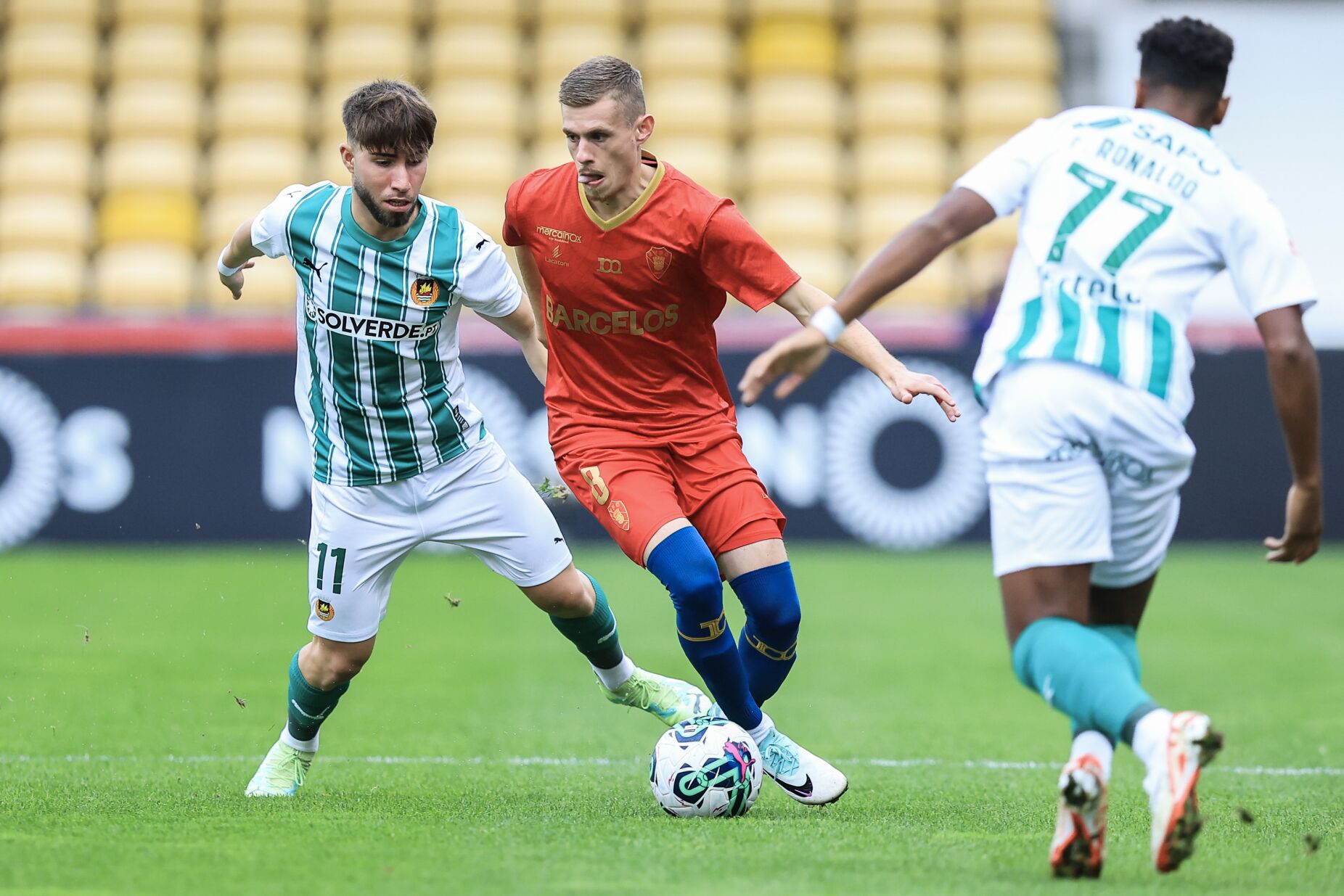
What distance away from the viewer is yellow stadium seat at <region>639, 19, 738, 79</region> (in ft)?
54.4

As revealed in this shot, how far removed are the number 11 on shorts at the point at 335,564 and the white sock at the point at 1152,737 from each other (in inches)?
96.6

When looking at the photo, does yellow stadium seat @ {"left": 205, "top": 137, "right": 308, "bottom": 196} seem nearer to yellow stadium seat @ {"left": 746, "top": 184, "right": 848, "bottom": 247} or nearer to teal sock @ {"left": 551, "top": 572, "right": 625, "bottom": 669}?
yellow stadium seat @ {"left": 746, "top": 184, "right": 848, "bottom": 247}

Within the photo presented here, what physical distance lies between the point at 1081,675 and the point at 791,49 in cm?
1374

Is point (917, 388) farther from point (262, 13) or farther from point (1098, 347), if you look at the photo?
point (262, 13)

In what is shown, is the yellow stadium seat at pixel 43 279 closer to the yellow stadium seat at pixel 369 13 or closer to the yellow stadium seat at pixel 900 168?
the yellow stadium seat at pixel 369 13

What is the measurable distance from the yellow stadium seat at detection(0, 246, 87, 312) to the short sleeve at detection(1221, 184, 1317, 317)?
10.9 meters

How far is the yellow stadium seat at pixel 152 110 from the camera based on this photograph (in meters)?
16.1

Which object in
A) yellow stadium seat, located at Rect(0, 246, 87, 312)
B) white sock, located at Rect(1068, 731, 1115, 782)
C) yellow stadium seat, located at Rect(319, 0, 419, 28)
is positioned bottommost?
yellow stadium seat, located at Rect(0, 246, 87, 312)

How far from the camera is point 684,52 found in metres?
16.7

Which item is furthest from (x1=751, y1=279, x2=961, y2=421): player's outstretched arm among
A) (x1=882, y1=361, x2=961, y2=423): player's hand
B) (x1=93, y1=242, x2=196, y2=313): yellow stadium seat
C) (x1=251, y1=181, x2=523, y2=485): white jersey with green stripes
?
(x1=93, y1=242, x2=196, y2=313): yellow stadium seat

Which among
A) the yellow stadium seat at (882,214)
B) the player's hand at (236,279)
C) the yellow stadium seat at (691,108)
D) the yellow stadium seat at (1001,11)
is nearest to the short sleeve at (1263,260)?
the player's hand at (236,279)

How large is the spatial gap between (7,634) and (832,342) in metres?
6.23

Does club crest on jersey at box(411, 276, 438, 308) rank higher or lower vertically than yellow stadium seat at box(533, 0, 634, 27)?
lower

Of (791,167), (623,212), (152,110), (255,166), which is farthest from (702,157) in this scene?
(623,212)
